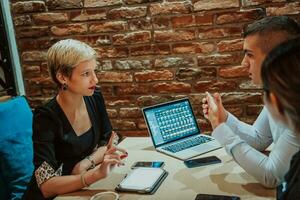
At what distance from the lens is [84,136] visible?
1.91m

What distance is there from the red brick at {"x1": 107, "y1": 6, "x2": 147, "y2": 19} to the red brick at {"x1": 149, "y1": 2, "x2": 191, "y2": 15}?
2.4 inches

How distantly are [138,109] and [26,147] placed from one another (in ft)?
3.09

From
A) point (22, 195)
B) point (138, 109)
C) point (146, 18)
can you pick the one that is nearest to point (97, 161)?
point (22, 195)

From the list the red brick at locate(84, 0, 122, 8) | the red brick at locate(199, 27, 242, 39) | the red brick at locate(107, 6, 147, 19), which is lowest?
the red brick at locate(199, 27, 242, 39)

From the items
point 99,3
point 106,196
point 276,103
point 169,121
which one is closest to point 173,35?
point 99,3

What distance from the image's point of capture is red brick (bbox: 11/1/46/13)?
276 centimetres

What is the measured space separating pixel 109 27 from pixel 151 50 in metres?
0.33

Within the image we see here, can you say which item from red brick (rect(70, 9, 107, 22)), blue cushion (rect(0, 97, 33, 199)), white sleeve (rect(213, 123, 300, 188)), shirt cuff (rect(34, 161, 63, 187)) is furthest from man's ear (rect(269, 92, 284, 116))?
red brick (rect(70, 9, 107, 22))

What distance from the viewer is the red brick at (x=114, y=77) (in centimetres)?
272

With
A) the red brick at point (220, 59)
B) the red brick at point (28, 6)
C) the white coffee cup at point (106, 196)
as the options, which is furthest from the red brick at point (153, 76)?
the white coffee cup at point (106, 196)

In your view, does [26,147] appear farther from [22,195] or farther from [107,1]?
[107,1]

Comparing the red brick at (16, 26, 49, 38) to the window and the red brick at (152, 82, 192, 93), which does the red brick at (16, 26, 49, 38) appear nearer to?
the window

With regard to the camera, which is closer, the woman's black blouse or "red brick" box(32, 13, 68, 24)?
the woman's black blouse

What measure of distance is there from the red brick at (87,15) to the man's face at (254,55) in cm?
130
